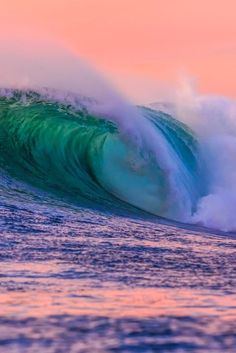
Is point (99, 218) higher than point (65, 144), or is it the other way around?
point (65, 144)

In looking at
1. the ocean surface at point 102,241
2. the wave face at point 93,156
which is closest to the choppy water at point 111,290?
the ocean surface at point 102,241

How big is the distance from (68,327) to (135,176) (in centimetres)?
1052

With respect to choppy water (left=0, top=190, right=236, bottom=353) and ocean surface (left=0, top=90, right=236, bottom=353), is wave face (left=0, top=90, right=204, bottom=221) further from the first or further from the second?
choppy water (left=0, top=190, right=236, bottom=353)

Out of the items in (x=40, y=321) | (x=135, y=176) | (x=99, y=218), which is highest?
(x=135, y=176)

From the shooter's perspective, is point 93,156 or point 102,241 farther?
point 93,156

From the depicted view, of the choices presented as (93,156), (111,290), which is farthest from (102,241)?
(93,156)

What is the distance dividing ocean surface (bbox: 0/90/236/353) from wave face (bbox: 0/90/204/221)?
0.08 ft

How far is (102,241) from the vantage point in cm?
721

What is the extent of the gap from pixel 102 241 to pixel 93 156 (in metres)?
7.97

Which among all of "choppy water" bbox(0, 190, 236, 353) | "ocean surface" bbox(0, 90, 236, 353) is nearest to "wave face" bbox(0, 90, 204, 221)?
"ocean surface" bbox(0, 90, 236, 353)

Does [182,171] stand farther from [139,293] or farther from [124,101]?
[139,293]

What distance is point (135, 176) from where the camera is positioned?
569 inches

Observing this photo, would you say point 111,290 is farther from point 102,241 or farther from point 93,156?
point 93,156

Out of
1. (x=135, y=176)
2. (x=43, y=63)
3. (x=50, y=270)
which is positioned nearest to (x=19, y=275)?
(x=50, y=270)
